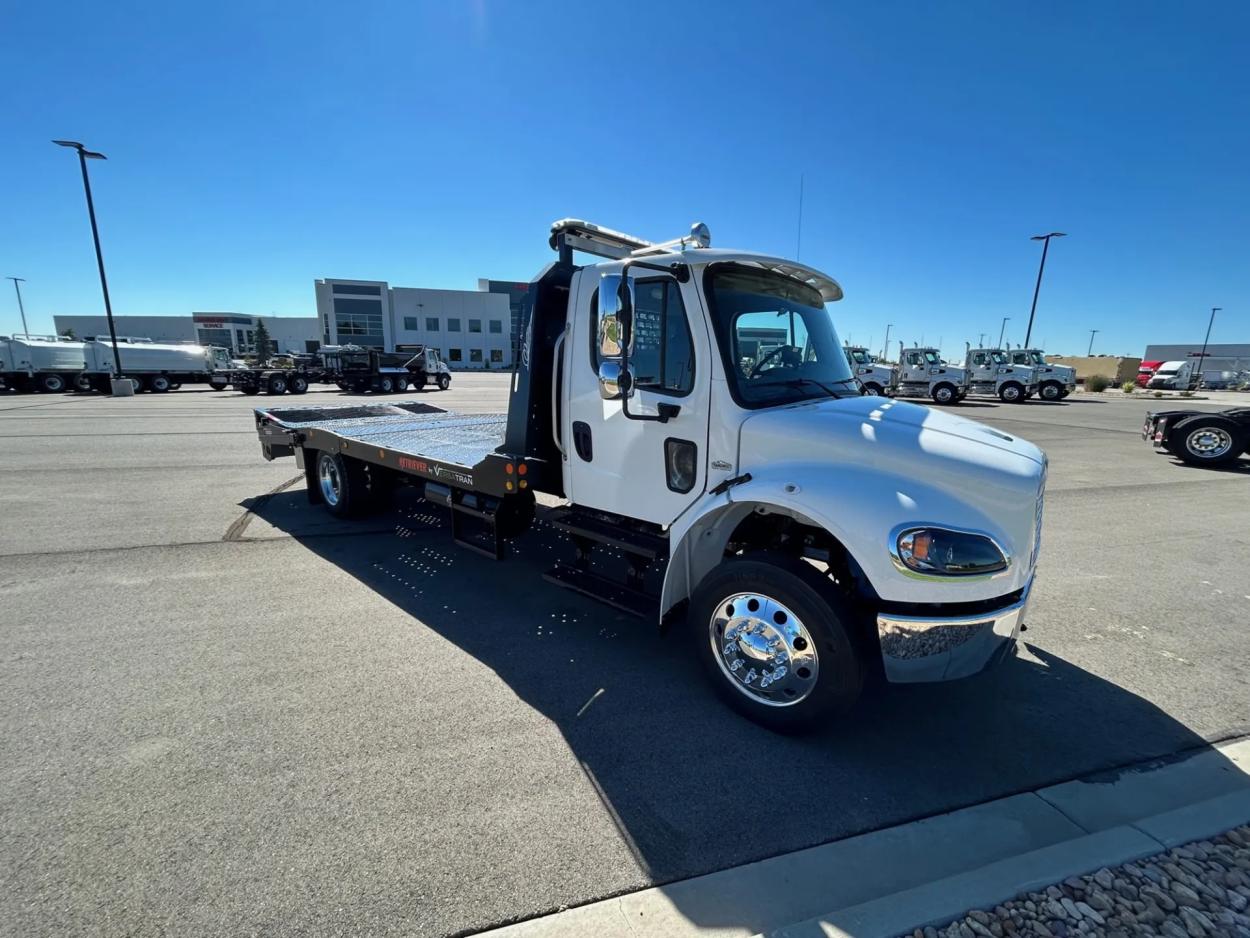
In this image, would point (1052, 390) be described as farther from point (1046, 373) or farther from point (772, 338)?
point (772, 338)

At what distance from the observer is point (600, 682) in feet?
11.4

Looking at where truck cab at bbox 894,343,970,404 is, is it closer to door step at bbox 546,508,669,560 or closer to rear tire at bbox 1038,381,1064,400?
rear tire at bbox 1038,381,1064,400

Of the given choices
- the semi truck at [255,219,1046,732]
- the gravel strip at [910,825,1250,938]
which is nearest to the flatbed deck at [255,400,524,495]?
the semi truck at [255,219,1046,732]

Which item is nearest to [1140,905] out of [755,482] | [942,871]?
[942,871]

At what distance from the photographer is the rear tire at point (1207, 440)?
10641mm

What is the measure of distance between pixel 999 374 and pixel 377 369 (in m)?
30.9

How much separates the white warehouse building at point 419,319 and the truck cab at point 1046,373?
61712 mm

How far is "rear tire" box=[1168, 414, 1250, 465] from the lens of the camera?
1064 centimetres

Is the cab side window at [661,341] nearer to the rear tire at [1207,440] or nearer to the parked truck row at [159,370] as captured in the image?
the rear tire at [1207,440]

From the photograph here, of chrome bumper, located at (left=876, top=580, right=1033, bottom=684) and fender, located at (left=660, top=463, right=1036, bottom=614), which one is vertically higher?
fender, located at (left=660, top=463, right=1036, bottom=614)

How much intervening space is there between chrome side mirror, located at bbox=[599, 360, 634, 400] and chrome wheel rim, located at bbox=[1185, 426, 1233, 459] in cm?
1337

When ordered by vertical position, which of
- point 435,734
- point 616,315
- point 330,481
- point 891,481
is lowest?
point 435,734

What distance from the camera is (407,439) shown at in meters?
6.18

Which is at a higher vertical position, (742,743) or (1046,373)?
(1046,373)
